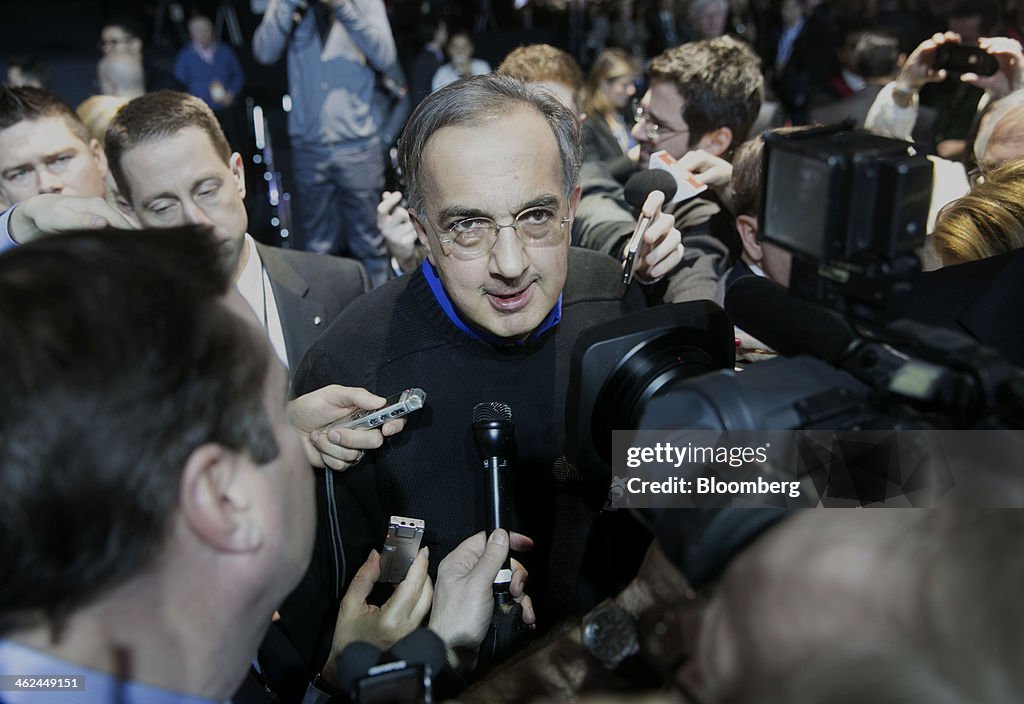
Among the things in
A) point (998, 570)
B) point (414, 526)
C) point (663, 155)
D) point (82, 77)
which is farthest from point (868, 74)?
point (82, 77)

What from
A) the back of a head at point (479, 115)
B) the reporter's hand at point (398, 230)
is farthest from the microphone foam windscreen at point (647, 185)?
the reporter's hand at point (398, 230)

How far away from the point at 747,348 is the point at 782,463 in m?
0.82

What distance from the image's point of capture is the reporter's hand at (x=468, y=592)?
1265 mm

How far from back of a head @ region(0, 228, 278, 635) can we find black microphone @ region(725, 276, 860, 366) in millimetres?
639

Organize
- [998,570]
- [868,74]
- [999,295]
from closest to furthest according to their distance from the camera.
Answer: [998,570] → [999,295] → [868,74]

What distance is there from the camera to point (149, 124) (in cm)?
236

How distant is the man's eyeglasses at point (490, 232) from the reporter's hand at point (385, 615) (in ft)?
1.95

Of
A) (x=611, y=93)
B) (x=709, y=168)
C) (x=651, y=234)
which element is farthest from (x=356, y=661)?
(x=611, y=93)

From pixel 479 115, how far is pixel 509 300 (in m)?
0.36

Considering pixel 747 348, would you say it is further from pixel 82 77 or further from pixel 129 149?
pixel 82 77

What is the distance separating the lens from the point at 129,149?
7.72ft

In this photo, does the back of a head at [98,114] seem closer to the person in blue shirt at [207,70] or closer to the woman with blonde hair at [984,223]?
the woman with blonde hair at [984,223]

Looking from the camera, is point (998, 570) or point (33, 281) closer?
point (998, 570)

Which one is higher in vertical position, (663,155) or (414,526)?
(663,155)
